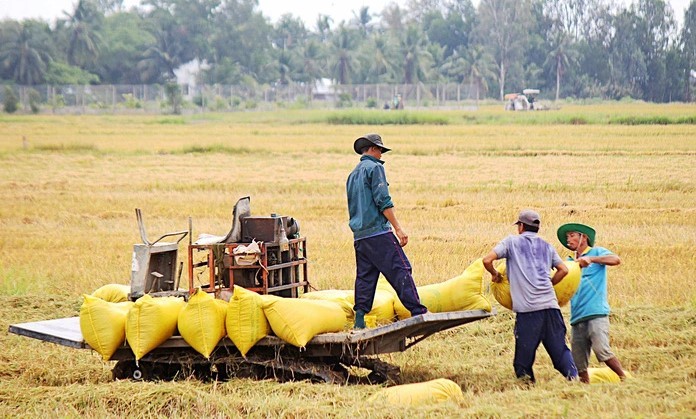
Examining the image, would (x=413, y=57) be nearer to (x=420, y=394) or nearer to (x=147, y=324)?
(x=147, y=324)

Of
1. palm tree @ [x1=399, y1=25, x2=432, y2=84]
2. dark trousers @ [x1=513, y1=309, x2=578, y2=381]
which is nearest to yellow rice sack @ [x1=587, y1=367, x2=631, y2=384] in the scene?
dark trousers @ [x1=513, y1=309, x2=578, y2=381]

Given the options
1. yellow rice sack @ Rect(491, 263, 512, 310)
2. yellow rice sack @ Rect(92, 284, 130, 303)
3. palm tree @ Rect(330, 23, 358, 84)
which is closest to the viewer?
yellow rice sack @ Rect(491, 263, 512, 310)

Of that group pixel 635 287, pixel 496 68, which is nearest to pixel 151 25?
pixel 496 68

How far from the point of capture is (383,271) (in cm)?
749

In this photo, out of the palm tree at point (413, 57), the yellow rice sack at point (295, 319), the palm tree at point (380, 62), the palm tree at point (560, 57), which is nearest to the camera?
the yellow rice sack at point (295, 319)

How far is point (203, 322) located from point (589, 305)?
8.89 feet

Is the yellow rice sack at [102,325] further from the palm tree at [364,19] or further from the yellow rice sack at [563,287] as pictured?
the palm tree at [364,19]

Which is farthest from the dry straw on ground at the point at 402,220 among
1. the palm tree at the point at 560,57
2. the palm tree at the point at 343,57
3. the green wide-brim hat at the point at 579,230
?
the palm tree at the point at 343,57

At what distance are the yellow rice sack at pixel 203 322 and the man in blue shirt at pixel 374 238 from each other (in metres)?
1.01

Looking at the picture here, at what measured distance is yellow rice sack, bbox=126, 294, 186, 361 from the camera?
7398 millimetres

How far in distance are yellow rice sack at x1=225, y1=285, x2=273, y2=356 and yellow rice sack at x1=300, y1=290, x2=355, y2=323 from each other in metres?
0.76

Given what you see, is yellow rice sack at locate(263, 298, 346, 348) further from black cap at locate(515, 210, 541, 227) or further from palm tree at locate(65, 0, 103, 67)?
palm tree at locate(65, 0, 103, 67)

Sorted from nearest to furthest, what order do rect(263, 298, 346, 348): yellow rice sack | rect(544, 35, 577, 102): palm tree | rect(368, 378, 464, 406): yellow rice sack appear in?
rect(368, 378, 464, 406): yellow rice sack < rect(263, 298, 346, 348): yellow rice sack < rect(544, 35, 577, 102): palm tree

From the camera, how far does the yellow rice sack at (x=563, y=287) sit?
754 cm
